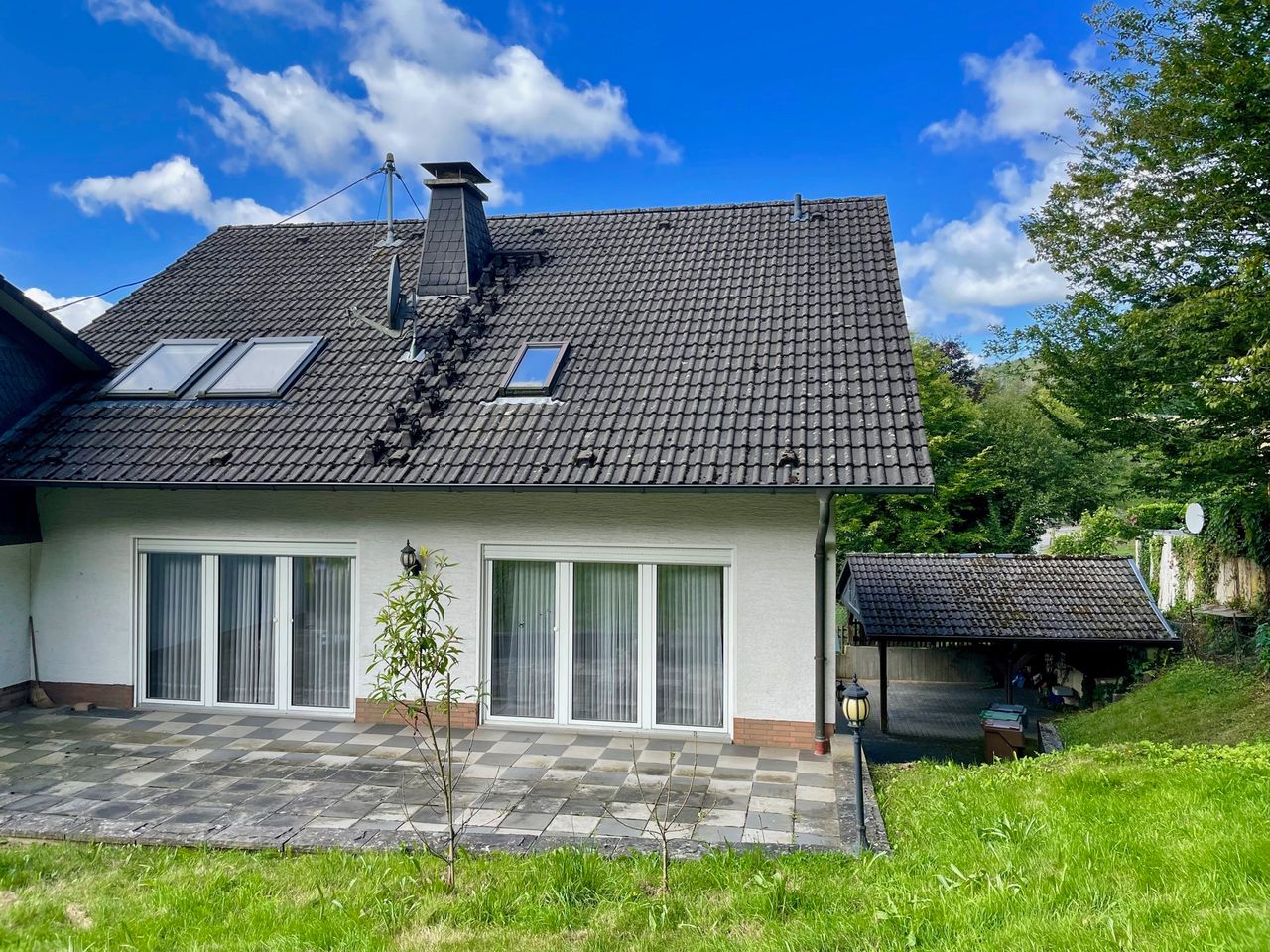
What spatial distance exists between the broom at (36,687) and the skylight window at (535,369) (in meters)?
6.35

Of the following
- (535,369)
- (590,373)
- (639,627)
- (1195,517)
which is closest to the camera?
(639,627)

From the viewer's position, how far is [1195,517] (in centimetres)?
1720

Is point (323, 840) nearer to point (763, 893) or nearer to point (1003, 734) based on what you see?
point (763, 893)

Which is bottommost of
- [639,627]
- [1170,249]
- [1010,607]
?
[1010,607]

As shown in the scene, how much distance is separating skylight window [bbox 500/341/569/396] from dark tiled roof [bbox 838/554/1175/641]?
8.39 metres

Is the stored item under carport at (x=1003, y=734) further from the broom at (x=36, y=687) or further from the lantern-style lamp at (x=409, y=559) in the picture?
the broom at (x=36, y=687)

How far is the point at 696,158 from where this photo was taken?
19.1 meters

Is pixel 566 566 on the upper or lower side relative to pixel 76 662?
upper

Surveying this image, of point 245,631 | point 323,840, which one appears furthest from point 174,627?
point 323,840

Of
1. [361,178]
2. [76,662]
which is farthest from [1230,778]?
[361,178]

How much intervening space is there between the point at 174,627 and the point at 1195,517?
18.7 metres

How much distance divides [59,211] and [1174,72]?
2197 centimetres

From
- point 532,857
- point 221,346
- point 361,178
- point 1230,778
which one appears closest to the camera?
point 532,857

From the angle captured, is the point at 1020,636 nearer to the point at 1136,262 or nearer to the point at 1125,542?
the point at 1136,262
